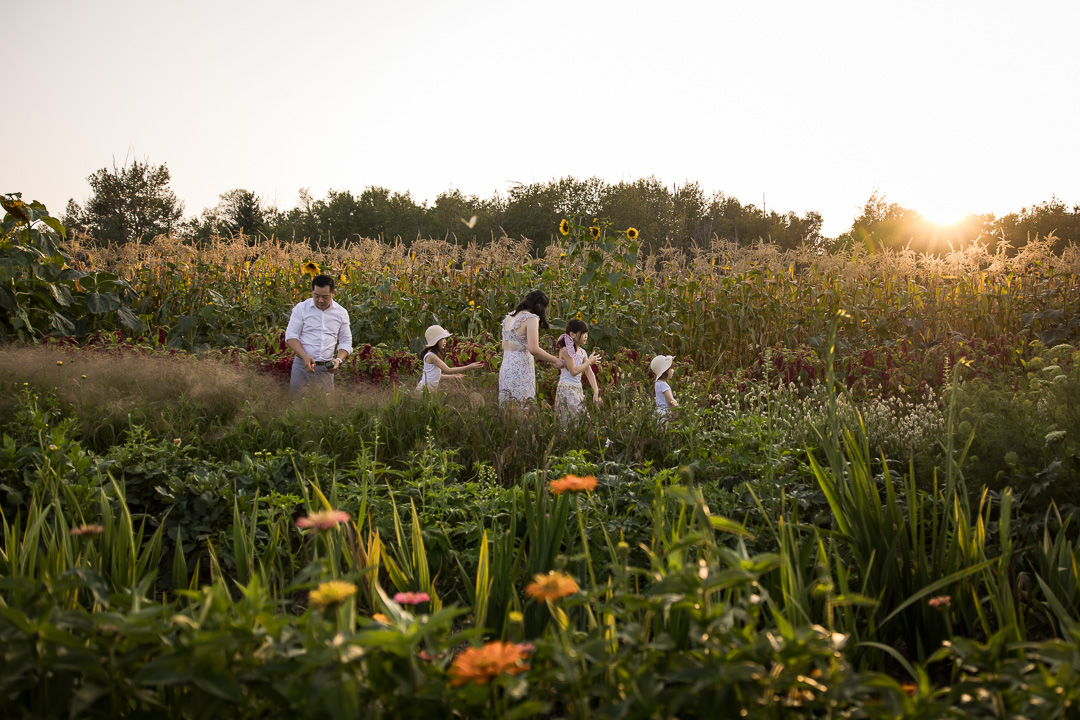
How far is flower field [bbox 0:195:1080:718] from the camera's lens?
3.90 ft

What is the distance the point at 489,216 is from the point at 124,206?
20.8 metres

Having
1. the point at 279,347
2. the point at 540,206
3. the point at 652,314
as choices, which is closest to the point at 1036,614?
the point at 652,314

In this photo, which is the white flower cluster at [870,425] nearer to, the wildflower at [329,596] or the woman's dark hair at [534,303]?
the woman's dark hair at [534,303]

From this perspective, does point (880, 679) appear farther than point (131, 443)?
No

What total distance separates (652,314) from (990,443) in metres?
5.84

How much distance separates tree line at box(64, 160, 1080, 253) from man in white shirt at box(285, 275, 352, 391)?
29.7 meters

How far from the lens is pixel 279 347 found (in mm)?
8445

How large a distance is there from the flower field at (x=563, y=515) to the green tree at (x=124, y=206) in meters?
33.8

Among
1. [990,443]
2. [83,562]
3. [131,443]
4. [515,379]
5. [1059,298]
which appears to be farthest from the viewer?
[1059,298]

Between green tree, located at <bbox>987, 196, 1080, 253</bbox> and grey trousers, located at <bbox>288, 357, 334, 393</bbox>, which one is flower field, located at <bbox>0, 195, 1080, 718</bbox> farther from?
green tree, located at <bbox>987, 196, 1080, 253</bbox>

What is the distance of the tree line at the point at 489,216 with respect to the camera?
121 feet

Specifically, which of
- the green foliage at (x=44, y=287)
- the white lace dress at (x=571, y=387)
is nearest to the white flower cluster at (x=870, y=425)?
the white lace dress at (x=571, y=387)

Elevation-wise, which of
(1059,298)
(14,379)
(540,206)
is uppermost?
(540,206)

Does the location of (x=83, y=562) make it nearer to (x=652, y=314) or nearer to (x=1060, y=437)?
(x=1060, y=437)
